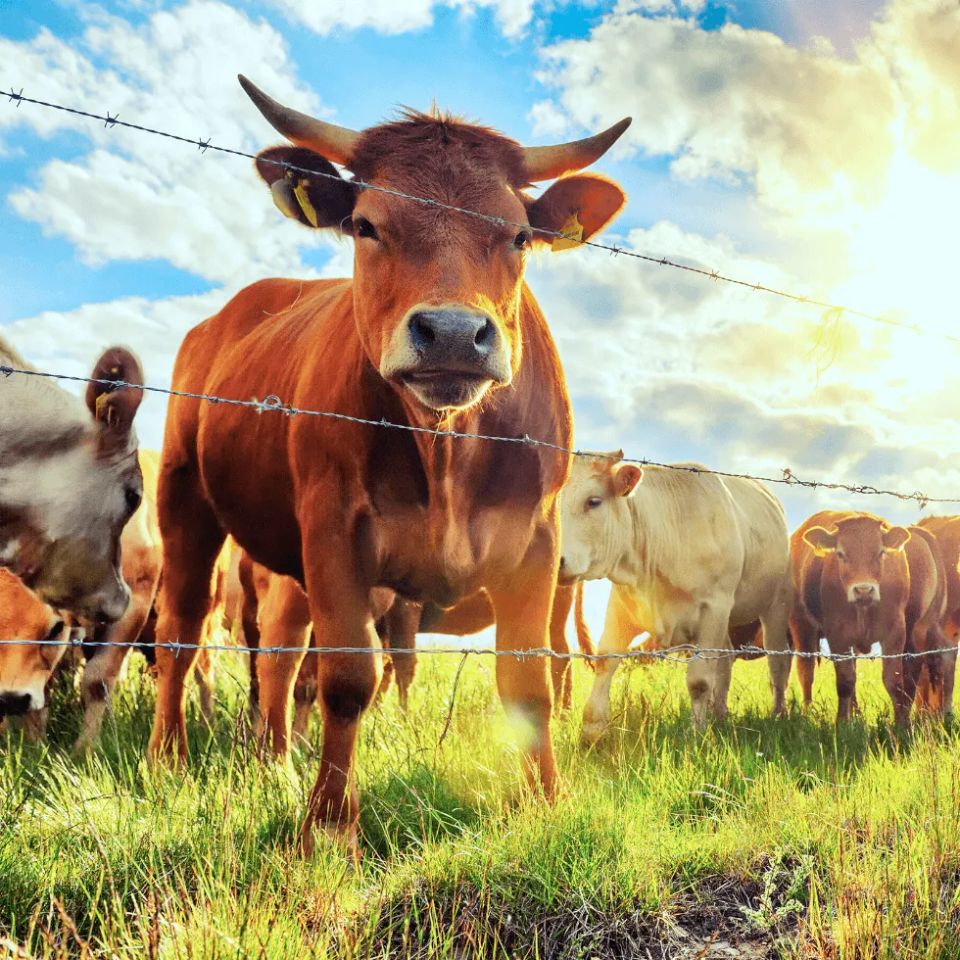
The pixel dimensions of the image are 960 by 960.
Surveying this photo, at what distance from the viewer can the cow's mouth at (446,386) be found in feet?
10.2

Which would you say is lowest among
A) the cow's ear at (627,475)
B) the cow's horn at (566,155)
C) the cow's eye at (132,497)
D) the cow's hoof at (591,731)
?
the cow's hoof at (591,731)

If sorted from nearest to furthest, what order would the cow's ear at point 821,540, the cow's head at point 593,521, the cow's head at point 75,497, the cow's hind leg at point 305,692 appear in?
the cow's head at point 75,497
the cow's hind leg at point 305,692
the cow's head at point 593,521
the cow's ear at point 821,540

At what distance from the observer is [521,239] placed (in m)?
3.61

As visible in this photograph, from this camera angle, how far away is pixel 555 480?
3963 millimetres

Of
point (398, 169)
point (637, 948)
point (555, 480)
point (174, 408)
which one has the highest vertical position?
point (398, 169)

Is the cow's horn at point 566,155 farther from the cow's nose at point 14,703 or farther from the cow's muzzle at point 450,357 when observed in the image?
the cow's nose at point 14,703

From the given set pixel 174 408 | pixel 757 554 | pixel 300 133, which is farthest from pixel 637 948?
pixel 757 554

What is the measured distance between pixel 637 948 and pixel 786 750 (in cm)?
299

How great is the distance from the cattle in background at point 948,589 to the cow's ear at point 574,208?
6.00 metres

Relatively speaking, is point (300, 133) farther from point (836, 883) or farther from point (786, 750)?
point (786, 750)

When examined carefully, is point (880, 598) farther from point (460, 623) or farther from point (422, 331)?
point (422, 331)

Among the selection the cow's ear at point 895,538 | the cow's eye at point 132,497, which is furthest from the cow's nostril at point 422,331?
the cow's ear at point 895,538

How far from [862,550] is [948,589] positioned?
1884 millimetres

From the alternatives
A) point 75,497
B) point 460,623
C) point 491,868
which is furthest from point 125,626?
point 491,868
